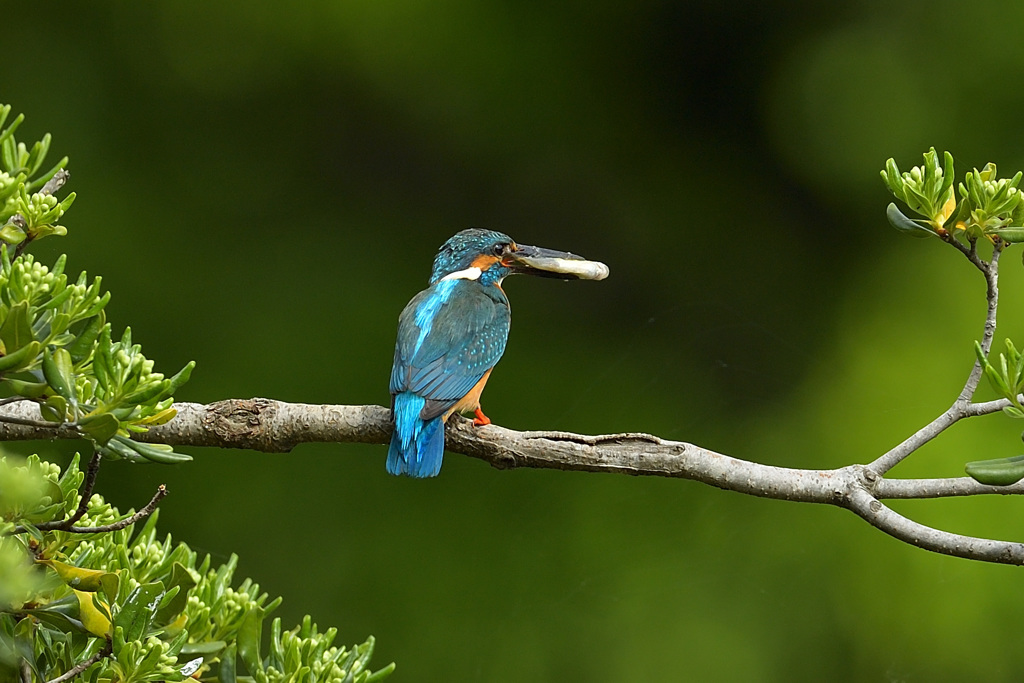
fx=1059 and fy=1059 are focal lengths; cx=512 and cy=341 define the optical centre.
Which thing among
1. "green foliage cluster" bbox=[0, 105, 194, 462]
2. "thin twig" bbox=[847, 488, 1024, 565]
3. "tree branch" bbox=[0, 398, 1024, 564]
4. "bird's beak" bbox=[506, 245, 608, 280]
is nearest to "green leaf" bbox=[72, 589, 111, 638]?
"green foliage cluster" bbox=[0, 105, 194, 462]

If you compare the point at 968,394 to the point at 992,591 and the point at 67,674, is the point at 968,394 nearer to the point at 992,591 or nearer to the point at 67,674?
the point at 67,674

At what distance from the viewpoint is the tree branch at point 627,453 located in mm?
1280

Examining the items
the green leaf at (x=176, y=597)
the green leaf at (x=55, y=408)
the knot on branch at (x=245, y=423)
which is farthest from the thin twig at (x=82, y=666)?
the knot on branch at (x=245, y=423)

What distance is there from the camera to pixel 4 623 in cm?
98

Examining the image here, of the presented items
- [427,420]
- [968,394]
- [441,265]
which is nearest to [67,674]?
[427,420]

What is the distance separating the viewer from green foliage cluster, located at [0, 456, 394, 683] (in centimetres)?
95

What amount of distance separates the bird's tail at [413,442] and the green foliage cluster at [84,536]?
0.49 meters

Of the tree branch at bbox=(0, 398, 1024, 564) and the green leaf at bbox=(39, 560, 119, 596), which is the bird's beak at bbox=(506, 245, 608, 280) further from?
the green leaf at bbox=(39, 560, 119, 596)

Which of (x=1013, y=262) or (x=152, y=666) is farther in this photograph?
(x=1013, y=262)

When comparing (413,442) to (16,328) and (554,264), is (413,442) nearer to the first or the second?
(554,264)

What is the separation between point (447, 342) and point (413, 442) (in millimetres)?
321

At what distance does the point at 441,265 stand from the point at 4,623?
152cm

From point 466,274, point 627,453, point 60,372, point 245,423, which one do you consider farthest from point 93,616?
point 466,274

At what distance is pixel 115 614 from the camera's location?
38.0 inches
